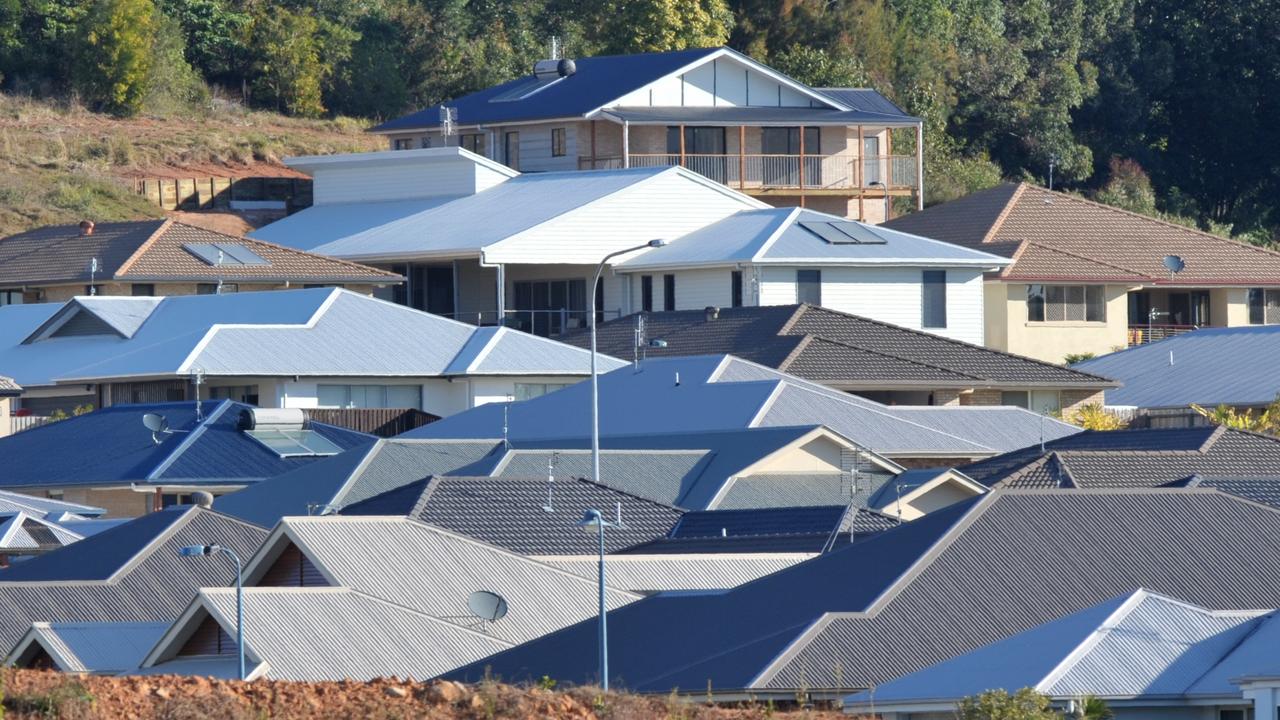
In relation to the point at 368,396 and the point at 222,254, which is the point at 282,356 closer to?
the point at 368,396

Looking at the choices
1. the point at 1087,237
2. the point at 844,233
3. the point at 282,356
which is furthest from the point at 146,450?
the point at 1087,237

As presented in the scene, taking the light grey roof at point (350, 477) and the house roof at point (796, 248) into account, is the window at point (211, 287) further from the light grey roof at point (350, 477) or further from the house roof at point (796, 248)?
the light grey roof at point (350, 477)

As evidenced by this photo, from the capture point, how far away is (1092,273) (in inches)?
3376

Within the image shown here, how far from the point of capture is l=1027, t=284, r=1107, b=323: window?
85.6m

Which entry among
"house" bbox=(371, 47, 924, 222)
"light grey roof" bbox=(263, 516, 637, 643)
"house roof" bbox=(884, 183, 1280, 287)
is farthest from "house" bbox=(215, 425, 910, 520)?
"house" bbox=(371, 47, 924, 222)

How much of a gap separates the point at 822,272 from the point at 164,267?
55.6 feet

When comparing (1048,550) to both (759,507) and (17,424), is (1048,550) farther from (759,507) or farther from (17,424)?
(17,424)

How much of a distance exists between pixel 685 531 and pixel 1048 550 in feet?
42.5

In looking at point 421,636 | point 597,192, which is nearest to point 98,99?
point 597,192

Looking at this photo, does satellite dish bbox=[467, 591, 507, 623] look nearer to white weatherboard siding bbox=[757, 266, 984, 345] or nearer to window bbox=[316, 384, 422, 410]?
window bbox=[316, 384, 422, 410]

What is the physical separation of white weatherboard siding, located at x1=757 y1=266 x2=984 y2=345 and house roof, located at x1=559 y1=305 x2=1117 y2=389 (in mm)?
5335

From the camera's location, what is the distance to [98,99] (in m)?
105

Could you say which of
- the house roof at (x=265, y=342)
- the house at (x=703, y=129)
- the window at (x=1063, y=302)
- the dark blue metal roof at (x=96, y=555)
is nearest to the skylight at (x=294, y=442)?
the house roof at (x=265, y=342)

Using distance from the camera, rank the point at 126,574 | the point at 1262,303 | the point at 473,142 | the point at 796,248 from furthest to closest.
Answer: the point at 473,142 < the point at 1262,303 < the point at 796,248 < the point at 126,574
